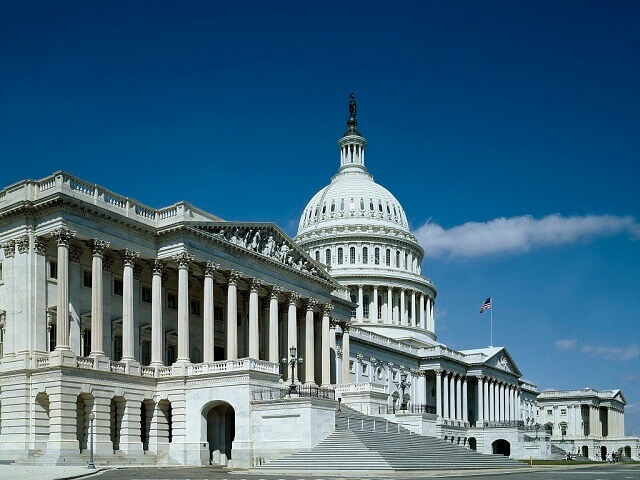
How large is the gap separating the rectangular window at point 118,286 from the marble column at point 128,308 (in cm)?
172

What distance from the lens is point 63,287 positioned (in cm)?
5988

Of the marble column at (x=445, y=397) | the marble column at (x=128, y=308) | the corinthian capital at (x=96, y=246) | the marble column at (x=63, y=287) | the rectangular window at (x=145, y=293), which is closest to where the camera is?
the marble column at (x=63, y=287)

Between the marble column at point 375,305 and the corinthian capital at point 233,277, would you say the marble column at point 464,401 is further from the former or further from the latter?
the corinthian capital at point 233,277

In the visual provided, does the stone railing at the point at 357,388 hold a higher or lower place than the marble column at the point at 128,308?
lower

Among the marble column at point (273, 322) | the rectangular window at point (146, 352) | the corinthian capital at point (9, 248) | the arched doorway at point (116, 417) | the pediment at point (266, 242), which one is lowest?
the arched doorway at point (116, 417)

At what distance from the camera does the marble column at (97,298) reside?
6194 cm

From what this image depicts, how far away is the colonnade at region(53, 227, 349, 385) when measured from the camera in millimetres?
60156

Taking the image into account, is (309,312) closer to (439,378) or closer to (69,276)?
(69,276)

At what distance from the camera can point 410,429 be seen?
274 feet

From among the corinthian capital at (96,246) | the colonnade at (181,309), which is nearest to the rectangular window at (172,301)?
the colonnade at (181,309)

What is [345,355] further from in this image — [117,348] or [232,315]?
[117,348]

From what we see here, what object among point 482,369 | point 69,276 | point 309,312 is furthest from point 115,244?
point 482,369

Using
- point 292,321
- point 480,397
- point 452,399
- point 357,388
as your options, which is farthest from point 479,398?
point 292,321

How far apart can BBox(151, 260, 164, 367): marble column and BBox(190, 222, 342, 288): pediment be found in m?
4.29
